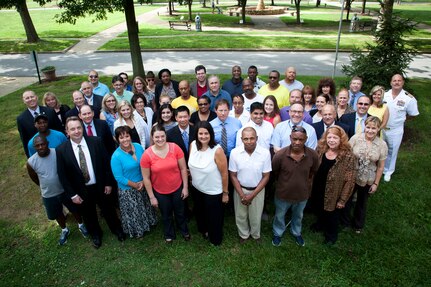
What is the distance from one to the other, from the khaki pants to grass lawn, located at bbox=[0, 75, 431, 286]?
0.22 meters

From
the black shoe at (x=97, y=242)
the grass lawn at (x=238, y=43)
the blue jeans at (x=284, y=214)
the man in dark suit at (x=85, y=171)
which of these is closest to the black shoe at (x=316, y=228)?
the blue jeans at (x=284, y=214)

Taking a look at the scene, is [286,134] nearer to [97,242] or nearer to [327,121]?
[327,121]

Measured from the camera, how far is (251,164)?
4.23 meters

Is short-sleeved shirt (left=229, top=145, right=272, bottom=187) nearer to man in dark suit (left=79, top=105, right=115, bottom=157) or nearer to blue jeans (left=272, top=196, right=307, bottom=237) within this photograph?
blue jeans (left=272, top=196, right=307, bottom=237)

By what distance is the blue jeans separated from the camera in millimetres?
4559

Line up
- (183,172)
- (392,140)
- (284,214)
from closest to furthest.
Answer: (183,172) → (284,214) → (392,140)

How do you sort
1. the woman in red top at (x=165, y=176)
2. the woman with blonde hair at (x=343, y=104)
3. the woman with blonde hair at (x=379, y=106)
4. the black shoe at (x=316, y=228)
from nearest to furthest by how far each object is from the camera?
the woman in red top at (x=165, y=176) → the black shoe at (x=316, y=228) → the woman with blonde hair at (x=343, y=104) → the woman with blonde hair at (x=379, y=106)

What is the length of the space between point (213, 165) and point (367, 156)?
224 cm

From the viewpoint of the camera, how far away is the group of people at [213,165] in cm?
425

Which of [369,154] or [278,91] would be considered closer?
[369,154]

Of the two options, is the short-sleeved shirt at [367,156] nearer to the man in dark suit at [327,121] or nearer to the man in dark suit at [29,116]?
the man in dark suit at [327,121]

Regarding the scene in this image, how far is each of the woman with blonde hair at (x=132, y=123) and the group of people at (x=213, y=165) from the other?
0.06ft

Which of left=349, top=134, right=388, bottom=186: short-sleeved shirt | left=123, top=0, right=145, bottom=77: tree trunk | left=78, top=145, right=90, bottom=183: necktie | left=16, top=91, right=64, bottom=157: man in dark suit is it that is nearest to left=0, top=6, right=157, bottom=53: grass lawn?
left=123, top=0, right=145, bottom=77: tree trunk

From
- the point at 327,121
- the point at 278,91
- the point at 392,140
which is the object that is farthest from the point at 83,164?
the point at 392,140
